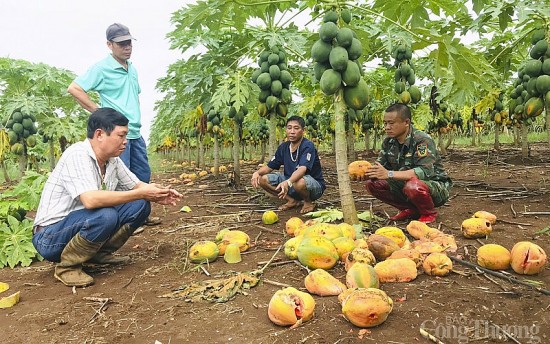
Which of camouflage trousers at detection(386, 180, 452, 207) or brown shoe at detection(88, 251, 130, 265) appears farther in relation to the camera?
camouflage trousers at detection(386, 180, 452, 207)

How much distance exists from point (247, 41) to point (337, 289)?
4.41 meters

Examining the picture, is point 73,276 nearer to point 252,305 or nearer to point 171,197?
point 171,197

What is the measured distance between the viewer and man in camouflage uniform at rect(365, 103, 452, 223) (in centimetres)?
383

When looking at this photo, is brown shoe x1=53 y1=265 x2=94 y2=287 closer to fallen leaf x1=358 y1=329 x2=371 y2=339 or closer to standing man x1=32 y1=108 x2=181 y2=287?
standing man x1=32 y1=108 x2=181 y2=287

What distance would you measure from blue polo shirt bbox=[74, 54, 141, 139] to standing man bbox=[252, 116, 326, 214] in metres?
1.58

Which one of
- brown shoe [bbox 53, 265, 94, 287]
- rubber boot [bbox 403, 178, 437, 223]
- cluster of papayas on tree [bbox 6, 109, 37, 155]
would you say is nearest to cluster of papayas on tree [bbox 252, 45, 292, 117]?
rubber boot [bbox 403, 178, 437, 223]

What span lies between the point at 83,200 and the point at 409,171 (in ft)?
9.17

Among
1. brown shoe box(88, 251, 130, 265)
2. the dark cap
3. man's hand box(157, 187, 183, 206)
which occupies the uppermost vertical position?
the dark cap

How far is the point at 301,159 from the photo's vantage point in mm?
4914

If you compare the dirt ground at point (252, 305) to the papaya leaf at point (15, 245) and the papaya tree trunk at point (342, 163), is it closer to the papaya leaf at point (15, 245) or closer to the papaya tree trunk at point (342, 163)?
the papaya leaf at point (15, 245)

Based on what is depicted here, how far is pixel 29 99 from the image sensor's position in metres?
7.80

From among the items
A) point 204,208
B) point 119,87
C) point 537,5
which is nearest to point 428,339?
point 537,5

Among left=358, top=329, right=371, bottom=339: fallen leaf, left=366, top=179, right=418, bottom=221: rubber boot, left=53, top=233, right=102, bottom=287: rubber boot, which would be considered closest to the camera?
left=358, top=329, right=371, bottom=339: fallen leaf

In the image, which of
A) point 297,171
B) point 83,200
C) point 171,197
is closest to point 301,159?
point 297,171
